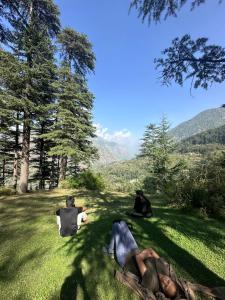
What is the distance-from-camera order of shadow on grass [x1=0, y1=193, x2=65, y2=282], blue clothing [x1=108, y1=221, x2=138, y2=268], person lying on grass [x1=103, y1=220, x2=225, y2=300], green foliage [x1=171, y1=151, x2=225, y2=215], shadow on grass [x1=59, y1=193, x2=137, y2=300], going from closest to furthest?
person lying on grass [x1=103, y1=220, x2=225, y2=300]
shadow on grass [x1=59, y1=193, x2=137, y2=300]
blue clothing [x1=108, y1=221, x2=138, y2=268]
shadow on grass [x1=0, y1=193, x2=65, y2=282]
green foliage [x1=171, y1=151, x2=225, y2=215]

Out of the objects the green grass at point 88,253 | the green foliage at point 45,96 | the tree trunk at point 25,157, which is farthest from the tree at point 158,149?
the green grass at point 88,253

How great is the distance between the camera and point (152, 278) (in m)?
3.81

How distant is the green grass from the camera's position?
4359 mm

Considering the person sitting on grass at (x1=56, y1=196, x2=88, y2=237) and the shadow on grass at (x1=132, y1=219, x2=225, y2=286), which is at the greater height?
the person sitting on grass at (x1=56, y1=196, x2=88, y2=237)

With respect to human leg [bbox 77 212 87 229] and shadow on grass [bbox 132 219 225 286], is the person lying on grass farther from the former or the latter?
human leg [bbox 77 212 87 229]

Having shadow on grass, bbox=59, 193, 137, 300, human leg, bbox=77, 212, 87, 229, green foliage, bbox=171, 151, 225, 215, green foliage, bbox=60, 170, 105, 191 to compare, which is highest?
green foliage, bbox=60, 170, 105, 191

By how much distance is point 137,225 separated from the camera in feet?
23.8

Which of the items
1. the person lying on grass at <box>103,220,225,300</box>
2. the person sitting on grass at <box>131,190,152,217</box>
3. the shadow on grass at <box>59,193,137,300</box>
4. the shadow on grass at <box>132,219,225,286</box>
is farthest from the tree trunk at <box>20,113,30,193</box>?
the person lying on grass at <box>103,220,225,300</box>

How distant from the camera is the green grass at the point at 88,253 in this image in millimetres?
4359

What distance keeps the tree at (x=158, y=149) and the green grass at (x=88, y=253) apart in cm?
1758

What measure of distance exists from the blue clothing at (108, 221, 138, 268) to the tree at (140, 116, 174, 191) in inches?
780

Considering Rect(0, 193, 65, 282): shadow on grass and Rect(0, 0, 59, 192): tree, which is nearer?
Rect(0, 193, 65, 282): shadow on grass

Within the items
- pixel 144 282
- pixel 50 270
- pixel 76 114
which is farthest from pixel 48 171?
pixel 144 282

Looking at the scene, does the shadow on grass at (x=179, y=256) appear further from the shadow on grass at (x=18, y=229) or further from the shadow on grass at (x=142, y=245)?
the shadow on grass at (x=18, y=229)
